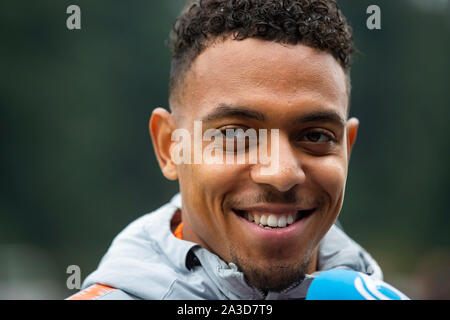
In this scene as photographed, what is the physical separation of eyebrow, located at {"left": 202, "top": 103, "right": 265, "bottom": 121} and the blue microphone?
44cm

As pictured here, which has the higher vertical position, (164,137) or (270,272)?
(164,137)

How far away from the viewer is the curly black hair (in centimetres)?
147

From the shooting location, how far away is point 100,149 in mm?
12547

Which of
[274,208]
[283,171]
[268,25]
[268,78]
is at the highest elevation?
[268,25]

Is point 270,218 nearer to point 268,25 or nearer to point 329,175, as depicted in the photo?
point 329,175

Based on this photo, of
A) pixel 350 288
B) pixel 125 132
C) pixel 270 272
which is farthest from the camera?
pixel 125 132

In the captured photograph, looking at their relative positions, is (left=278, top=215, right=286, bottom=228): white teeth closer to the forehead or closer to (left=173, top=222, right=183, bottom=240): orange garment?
the forehead

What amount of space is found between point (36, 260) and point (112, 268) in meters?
10.8

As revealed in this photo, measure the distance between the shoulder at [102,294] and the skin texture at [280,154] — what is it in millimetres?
294

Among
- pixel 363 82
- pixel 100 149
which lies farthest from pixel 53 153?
pixel 363 82

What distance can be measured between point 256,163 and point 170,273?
403mm

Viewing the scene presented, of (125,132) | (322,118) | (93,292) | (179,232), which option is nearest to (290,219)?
(322,118)

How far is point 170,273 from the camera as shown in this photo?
4.97 feet

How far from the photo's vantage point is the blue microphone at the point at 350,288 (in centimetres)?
116
